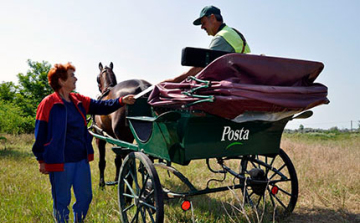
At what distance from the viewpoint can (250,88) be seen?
2.34 meters

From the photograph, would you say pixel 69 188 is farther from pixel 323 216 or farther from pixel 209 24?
pixel 323 216

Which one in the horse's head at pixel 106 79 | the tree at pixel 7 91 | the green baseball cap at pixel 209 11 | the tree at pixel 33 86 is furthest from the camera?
the tree at pixel 33 86

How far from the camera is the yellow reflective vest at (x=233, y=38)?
3.14m

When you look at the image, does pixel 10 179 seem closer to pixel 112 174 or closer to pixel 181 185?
pixel 112 174

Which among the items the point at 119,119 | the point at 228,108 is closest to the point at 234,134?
the point at 228,108

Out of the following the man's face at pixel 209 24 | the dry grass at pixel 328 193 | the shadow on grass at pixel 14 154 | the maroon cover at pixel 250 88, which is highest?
the man's face at pixel 209 24

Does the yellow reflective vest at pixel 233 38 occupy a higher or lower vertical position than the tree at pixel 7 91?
lower

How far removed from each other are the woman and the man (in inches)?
43.0

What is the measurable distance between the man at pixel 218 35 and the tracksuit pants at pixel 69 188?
1.39 metres

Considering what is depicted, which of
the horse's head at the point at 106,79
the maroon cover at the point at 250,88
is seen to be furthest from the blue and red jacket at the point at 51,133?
the horse's head at the point at 106,79

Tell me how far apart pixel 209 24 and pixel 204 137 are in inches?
60.2

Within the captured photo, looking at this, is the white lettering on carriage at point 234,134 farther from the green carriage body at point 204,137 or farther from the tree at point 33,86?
the tree at point 33,86

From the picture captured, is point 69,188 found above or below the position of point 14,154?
above

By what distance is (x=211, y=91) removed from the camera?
2.38m
